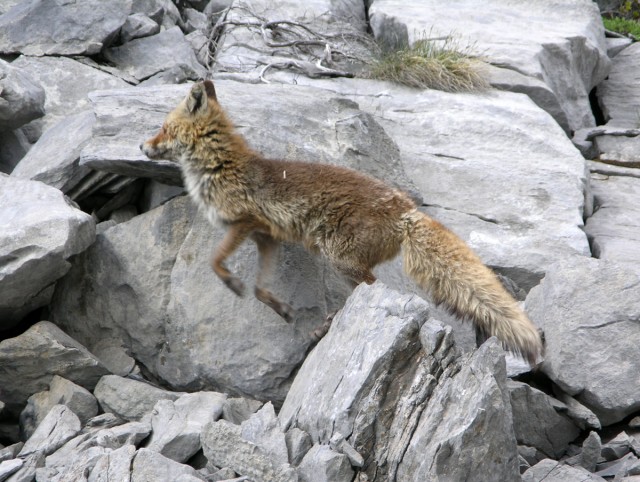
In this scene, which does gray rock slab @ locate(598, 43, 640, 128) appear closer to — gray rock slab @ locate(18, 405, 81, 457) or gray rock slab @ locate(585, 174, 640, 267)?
gray rock slab @ locate(585, 174, 640, 267)

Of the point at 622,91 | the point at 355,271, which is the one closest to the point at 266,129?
the point at 355,271

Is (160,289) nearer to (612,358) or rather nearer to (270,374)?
(270,374)

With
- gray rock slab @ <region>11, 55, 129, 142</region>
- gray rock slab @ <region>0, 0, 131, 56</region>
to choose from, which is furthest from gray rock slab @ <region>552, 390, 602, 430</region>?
gray rock slab @ <region>0, 0, 131, 56</region>

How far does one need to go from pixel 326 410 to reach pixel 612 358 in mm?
2816

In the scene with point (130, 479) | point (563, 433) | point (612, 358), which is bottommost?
point (563, 433)

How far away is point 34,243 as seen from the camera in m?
A: 7.83

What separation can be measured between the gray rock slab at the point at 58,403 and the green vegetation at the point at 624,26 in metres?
13.4

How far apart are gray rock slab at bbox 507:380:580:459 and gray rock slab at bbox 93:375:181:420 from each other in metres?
Result: 2.98

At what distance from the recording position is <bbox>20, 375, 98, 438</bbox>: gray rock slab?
759 centimetres

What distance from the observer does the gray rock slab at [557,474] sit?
643 centimetres

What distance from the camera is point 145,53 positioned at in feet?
42.9

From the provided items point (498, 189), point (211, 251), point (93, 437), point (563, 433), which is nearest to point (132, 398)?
point (93, 437)

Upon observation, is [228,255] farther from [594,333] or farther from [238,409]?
[594,333]

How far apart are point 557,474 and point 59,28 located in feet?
31.2
